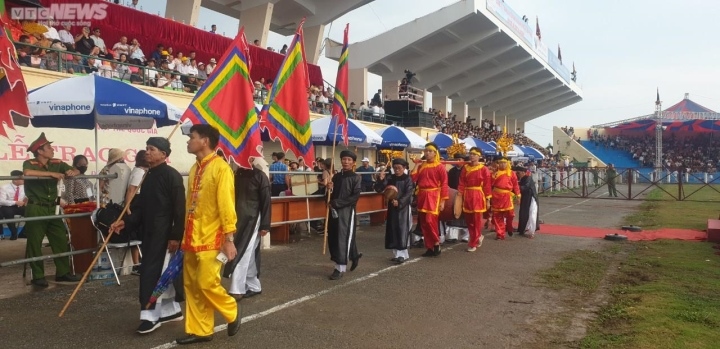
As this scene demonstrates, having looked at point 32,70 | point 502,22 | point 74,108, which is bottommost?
point 74,108

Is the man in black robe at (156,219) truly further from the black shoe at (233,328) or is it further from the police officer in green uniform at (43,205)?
the police officer in green uniform at (43,205)

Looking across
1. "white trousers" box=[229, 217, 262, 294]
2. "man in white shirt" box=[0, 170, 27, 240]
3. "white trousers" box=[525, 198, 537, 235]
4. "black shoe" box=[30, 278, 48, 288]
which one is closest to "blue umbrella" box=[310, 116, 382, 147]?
"white trousers" box=[525, 198, 537, 235]

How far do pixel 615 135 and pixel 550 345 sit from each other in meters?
59.0

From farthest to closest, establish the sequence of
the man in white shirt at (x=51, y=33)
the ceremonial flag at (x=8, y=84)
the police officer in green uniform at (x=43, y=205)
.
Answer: the man in white shirt at (x=51, y=33) < the police officer in green uniform at (x=43, y=205) < the ceremonial flag at (x=8, y=84)

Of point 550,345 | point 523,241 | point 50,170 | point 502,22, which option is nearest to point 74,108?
point 50,170

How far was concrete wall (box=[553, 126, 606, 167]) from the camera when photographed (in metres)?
53.2

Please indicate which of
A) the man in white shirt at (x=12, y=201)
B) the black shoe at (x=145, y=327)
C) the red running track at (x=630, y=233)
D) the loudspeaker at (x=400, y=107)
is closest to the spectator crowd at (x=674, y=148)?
the loudspeaker at (x=400, y=107)

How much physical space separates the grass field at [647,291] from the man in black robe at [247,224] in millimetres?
3094

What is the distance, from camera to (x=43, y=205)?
245 inches

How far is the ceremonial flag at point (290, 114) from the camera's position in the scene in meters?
6.77

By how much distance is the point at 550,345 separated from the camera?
4.48m

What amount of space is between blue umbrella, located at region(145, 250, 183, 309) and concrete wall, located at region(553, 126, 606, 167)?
2083 inches

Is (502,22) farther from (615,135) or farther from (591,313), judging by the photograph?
(615,135)

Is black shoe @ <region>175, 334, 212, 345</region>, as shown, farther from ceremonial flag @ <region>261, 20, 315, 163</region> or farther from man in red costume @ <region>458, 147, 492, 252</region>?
man in red costume @ <region>458, 147, 492, 252</region>
